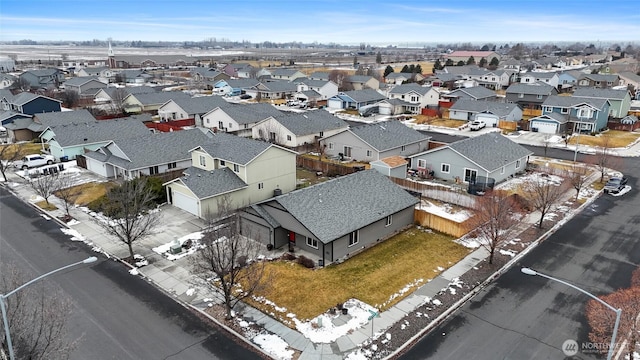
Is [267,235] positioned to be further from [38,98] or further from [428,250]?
[38,98]

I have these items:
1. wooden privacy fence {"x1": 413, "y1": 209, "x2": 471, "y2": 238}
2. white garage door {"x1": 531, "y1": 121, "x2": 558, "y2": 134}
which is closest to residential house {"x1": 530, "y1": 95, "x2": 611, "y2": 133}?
white garage door {"x1": 531, "y1": 121, "x2": 558, "y2": 134}

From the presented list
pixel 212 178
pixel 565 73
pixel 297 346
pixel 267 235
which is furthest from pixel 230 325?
pixel 565 73

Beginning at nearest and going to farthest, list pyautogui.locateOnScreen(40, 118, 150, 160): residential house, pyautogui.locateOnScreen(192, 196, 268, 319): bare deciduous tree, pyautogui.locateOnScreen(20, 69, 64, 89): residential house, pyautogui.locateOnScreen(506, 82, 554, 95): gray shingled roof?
pyautogui.locateOnScreen(192, 196, 268, 319): bare deciduous tree, pyautogui.locateOnScreen(40, 118, 150, 160): residential house, pyautogui.locateOnScreen(506, 82, 554, 95): gray shingled roof, pyautogui.locateOnScreen(20, 69, 64, 89): residential house

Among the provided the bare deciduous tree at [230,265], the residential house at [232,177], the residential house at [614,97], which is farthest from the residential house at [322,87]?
the bare deciduous tree at [230,265]

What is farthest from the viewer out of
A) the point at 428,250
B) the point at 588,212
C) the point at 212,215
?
the point at 588,212

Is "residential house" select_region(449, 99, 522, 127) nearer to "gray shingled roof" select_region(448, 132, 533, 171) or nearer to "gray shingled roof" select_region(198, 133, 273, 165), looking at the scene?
"gray shingled roof" select_region(448, 132, 533, 171)
